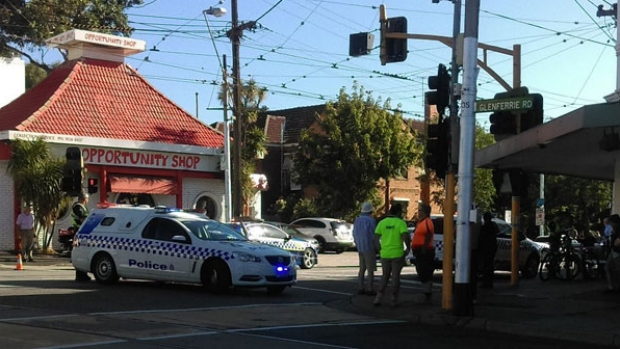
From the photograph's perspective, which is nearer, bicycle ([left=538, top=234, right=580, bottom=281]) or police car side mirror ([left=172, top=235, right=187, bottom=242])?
police car side mirror ([left=172, top=235, right=187, bottom=242])

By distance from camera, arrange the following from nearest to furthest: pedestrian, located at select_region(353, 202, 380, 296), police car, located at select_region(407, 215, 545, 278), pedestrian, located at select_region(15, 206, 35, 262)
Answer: pedestrian, located at select_region(353, 202, 380, 296), police car, located at select_region(407, 215, 545, 278), pedestrian, located at select_region(15, 206, 35, 262)

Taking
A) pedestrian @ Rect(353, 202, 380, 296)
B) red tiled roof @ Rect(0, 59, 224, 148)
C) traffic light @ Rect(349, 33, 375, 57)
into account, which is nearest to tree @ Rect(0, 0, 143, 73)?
red tiled roof @ Rect(0, 59, 224, 148)

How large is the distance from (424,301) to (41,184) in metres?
16.5

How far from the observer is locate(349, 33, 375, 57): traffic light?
19234mm

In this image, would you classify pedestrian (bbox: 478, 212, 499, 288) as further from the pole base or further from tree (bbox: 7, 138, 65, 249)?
tree (bbox: 7, 138, 65, 249)

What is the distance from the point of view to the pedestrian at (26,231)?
25.0 metres

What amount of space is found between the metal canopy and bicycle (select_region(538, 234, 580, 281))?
2.06 meters

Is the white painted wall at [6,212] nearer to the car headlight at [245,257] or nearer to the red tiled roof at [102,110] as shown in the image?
the red tiled roof at [102,110]

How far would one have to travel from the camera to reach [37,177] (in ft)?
88.4

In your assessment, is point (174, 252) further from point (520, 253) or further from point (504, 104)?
point (520, 253)

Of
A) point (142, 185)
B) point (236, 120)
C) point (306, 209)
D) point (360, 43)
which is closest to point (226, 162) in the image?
point (236, 120)

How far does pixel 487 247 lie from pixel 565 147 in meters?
2.95

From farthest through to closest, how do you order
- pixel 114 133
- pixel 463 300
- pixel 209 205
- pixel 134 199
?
pixel 209 205, pixel 134 199, pixel 114 133, pixel 463 300

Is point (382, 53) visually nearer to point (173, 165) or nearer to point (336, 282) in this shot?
point (336, 282)
